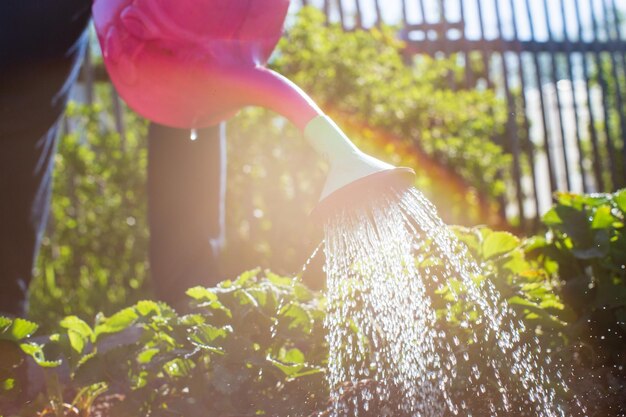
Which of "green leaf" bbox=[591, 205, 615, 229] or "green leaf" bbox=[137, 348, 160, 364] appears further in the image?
"green leaf" bbox=[591, 205, 615, 229]

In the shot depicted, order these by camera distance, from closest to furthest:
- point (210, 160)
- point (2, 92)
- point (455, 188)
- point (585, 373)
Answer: point (585, 373), point (2, 92), point (210, 160), point (455, 188)

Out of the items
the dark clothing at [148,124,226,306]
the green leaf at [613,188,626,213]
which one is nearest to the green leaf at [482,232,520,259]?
the green leaf at [613,188,626,213]

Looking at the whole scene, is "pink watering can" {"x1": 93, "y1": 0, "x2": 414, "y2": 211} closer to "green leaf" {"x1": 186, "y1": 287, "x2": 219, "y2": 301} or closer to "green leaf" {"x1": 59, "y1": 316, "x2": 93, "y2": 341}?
"green leaf" {"x1": 186, "y1": 287, "x2": 219, "y2": 301}

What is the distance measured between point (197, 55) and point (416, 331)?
2.28 ft

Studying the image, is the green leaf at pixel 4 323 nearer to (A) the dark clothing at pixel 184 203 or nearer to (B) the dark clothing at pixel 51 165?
(B) the dark clothing at pixel 51 165

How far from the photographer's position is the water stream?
1.36 metres

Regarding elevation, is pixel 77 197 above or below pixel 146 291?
above

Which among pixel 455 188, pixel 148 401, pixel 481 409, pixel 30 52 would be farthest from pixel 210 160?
pixel 455 188

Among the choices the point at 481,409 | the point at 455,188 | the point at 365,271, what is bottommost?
the point at 481,409

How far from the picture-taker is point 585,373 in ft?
5.10

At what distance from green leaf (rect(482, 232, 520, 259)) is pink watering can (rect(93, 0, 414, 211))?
537 millimetres

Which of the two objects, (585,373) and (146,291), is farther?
(146,291)

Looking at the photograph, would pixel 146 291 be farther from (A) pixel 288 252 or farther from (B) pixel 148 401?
(B) pixel 148 401

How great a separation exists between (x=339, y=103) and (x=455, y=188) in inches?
35.5
